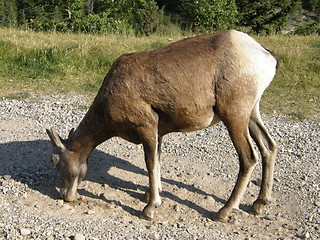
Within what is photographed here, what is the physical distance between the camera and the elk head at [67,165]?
6562 millimetres

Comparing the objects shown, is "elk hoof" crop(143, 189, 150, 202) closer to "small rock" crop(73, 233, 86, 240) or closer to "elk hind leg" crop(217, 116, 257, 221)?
"elk hind leg" crop(217, 116, 257, 221)

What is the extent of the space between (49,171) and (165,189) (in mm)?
2221

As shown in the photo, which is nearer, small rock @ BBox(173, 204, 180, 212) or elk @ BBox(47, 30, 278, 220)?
elk @ BBox(47, 30, 278, 220)

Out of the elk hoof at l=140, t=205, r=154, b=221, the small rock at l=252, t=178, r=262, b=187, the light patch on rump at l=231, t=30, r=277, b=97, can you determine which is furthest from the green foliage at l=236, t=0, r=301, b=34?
→ the elk hoof at l=140, t=205, r=154, b=221

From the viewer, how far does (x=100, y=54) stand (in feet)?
48.3

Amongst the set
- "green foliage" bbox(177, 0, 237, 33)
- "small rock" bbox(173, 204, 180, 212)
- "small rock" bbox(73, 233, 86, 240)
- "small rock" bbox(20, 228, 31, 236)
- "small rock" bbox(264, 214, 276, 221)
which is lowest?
"green foliage" bbox(177, 0, 237, 33)

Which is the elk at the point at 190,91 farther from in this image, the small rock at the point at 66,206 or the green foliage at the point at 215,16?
the green foliage at the point at 215,16

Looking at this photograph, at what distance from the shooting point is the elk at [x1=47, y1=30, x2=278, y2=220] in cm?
574

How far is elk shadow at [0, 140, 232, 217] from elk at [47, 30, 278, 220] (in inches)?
37.6

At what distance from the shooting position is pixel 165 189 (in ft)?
23.6

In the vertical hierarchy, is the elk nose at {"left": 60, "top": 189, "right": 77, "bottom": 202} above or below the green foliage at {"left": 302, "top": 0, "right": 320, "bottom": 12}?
above

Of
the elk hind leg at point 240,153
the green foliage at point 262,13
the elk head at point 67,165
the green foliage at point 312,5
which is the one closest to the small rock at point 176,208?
the elk hind leg at point 240,153

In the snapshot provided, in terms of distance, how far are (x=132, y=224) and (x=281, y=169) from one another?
342 cm

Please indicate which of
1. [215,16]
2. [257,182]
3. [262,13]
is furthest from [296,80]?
[262,13]
